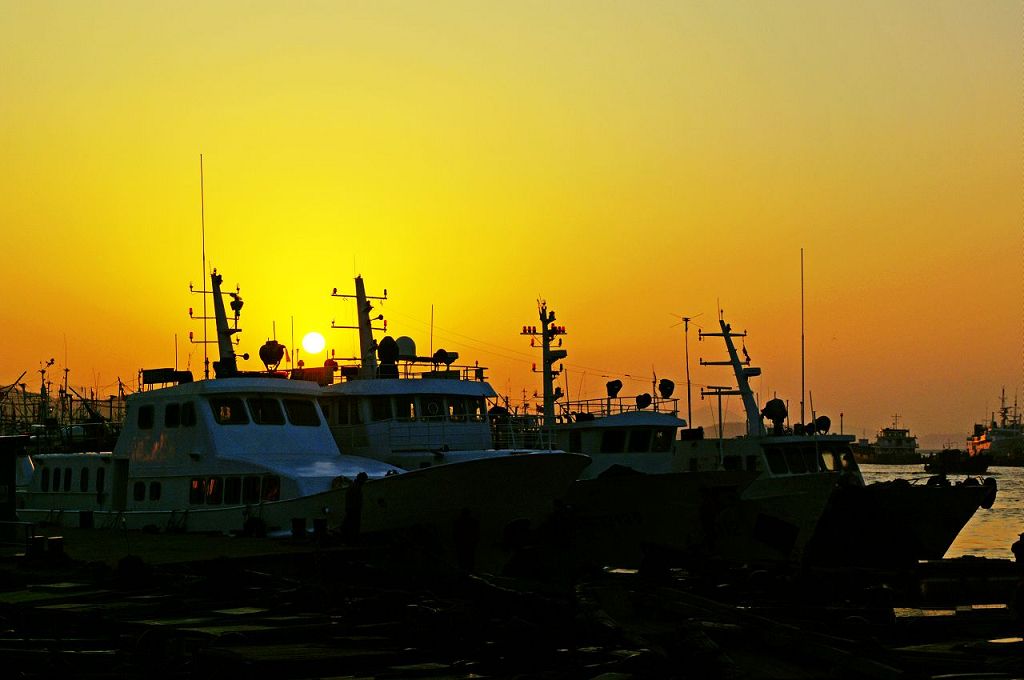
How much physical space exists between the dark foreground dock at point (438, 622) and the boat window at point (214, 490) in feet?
13.1

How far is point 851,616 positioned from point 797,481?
17908 millimetres

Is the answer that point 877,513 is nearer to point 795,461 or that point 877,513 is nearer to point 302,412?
point 795,461

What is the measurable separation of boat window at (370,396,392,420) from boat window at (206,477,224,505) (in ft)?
20.0

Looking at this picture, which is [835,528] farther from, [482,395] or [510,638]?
[510,638]

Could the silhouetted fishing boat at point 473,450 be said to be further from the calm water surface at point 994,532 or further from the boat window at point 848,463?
the calm water surface at point 994,532

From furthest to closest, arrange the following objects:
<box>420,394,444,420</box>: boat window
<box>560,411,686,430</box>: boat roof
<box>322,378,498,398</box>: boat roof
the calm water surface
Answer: the calm water surface, <box>560,411,686,430</box>: boat roof, <box>420,394,444,420</box>: boat window, <box>322,378,498,398</box>: boat roof

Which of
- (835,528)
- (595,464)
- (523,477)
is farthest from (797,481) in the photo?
(523,477)

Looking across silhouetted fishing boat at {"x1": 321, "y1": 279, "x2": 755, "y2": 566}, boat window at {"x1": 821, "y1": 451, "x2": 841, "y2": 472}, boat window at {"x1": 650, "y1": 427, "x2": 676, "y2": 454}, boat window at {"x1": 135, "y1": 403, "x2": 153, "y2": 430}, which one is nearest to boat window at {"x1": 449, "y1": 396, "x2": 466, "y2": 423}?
silhouetted fishing boat at {"x1": 321, "y1": 279, "x2": 755, "y2": 566}

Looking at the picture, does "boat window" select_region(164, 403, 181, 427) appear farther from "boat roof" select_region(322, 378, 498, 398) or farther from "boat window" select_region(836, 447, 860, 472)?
"boat window" select_region(836, 447, 860, 472)

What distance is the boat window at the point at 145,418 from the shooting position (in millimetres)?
35062

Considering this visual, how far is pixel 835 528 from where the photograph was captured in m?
39.4

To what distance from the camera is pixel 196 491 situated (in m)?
33.1

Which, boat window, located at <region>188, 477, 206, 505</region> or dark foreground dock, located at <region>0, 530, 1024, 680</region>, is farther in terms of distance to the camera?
boat window, located at <region>188, 477, 206, 505</region>

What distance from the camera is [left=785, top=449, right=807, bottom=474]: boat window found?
42.3 m
